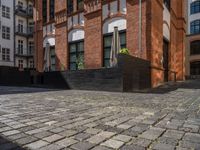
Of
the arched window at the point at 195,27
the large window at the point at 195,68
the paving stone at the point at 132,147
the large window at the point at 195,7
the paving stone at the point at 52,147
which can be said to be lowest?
the paving stone at the point at 132,147

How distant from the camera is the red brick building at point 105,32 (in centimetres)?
1169

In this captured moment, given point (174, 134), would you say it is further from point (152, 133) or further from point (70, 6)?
point (70, 6)

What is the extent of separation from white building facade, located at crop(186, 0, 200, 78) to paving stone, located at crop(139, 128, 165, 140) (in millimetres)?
36795

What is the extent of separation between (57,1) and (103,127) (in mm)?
15907

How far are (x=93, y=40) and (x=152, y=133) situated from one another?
11603mm

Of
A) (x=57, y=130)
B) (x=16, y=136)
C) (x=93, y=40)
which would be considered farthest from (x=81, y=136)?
(x=93, y=40)

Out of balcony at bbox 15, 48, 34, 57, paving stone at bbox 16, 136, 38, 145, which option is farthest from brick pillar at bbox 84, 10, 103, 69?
balcony at bbox 15, 48, 34, 57

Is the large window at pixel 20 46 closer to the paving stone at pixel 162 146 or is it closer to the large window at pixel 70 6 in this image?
the large window at pixel 70 6

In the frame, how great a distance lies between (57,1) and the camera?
56.3 ft

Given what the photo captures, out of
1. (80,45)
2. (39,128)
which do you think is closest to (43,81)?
(80,45)

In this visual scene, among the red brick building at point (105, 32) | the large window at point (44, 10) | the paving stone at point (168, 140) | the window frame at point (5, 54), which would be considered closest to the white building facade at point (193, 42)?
the red brick building at point (105, 32)

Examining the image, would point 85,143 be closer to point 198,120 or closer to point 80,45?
point 198,120

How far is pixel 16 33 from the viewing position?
31578 mm

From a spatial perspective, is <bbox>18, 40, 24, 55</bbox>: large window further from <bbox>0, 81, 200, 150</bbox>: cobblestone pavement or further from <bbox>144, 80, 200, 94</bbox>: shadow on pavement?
<bbox>0, 81, 200, 150</bbox>: cobblestone pavement
